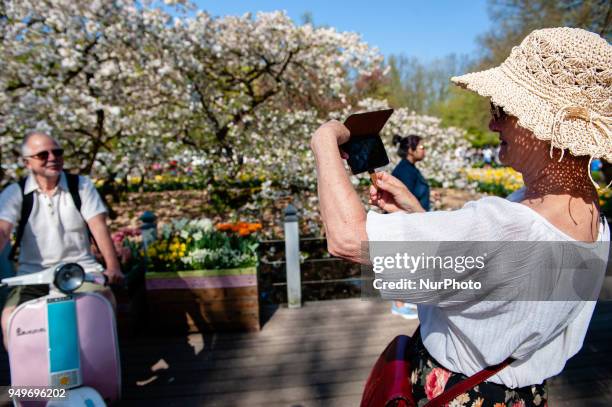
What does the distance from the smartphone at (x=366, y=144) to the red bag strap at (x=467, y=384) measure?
64cm

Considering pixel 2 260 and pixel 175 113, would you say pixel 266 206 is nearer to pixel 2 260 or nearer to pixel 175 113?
pixel 175 113

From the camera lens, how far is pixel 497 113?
44.8 inches

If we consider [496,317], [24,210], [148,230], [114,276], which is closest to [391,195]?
[496,317]

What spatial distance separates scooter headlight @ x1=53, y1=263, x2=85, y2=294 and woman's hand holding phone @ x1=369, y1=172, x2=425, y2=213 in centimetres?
174

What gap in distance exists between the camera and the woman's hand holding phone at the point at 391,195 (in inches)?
56.4

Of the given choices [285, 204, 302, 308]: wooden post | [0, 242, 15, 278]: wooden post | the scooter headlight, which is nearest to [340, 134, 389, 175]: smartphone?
the scooter headlight

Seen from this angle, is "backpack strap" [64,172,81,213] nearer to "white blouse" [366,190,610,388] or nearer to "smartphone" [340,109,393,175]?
"smartphone" [340,109,393,175]

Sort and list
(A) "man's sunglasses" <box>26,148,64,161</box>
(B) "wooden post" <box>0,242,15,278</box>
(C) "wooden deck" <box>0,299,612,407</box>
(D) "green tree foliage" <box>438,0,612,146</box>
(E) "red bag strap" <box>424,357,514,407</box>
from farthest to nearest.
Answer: (D) "green tree foliage" <box>438,0,612,146</box> < (B) "wooden post" <box>0,242,15,278</box> < (C) "wooden deck" <box>0,299,612,407</box> < (A) "man's sunglasses" <box>26,148,64,161</box> < (E) "red bag strap" <box>424,357,514,407</box>

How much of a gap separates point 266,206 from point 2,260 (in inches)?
233

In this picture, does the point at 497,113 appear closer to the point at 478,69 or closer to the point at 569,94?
the point at 569,94

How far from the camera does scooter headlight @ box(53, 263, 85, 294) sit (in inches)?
87.9

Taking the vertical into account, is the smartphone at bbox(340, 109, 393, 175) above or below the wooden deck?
above
